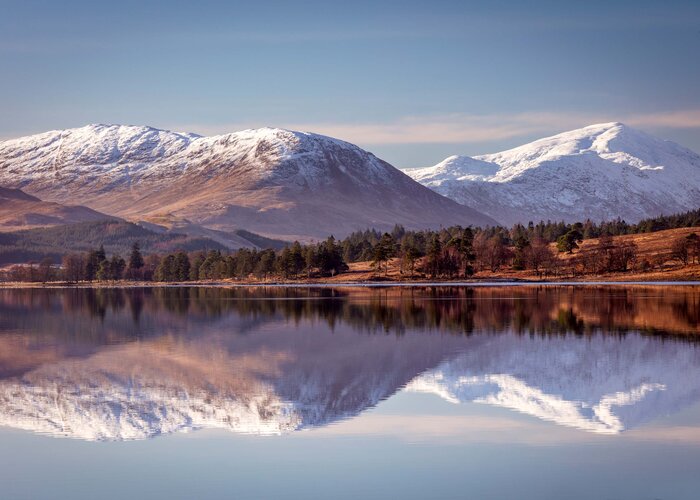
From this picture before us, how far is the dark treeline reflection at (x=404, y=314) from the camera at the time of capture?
87.7m

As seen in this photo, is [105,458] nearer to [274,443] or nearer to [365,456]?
[274,443]

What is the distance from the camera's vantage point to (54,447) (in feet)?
129

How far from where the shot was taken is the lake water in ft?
108

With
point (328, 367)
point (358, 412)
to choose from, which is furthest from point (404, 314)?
point (358, 412)

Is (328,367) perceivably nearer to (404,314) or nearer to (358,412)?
(358,412)

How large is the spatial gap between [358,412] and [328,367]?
1628 centimetres

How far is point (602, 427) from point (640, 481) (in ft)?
29.3

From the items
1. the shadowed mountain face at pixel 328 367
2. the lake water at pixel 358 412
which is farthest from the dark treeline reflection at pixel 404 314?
the lake water at pixel 358 412

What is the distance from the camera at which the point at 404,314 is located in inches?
4247

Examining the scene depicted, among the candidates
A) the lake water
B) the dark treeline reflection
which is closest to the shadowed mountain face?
the lake water

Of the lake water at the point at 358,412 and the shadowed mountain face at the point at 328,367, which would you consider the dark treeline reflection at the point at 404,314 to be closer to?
the shadowed mountain face at the point at 328,367

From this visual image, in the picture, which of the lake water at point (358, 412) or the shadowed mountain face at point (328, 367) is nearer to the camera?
the lake water at point (358, 412)

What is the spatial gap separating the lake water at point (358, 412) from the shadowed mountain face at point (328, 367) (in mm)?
229

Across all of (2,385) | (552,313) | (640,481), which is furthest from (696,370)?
(552,313)
